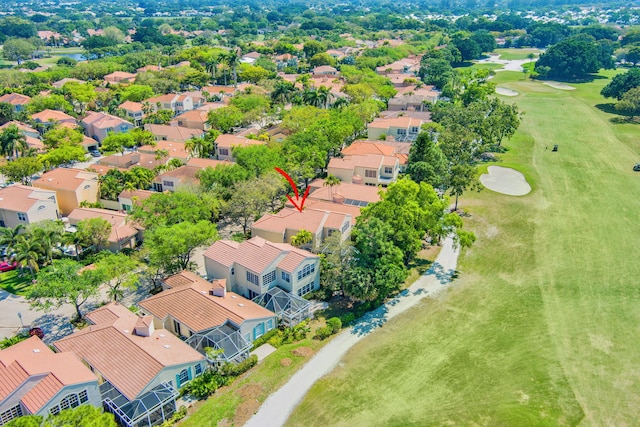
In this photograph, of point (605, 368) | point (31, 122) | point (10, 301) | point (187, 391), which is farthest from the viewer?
point (31, 122)

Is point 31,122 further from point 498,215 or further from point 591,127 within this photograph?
A: point 591,127

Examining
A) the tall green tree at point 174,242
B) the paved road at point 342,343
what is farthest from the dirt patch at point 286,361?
the tall green tree at point 174,242

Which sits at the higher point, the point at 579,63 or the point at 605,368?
the point at 579,63

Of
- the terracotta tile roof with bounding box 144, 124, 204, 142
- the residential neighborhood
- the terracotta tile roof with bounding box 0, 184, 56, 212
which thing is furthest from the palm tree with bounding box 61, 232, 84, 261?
the terracotta tile roof with bounding box 144, 124, 204, 142

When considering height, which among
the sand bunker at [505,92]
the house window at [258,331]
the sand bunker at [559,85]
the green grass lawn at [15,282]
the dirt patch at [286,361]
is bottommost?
the green grass lawn at [15,282]

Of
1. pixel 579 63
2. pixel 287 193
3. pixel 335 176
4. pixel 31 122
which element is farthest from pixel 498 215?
pixel 579 63

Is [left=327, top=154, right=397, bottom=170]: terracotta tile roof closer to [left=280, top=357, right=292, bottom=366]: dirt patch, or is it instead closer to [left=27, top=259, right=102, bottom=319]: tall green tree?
[left=280, top=357, right=292, bottom=366]: dirt patch

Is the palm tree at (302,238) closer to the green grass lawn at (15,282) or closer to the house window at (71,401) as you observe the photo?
the house window at (71,401)
